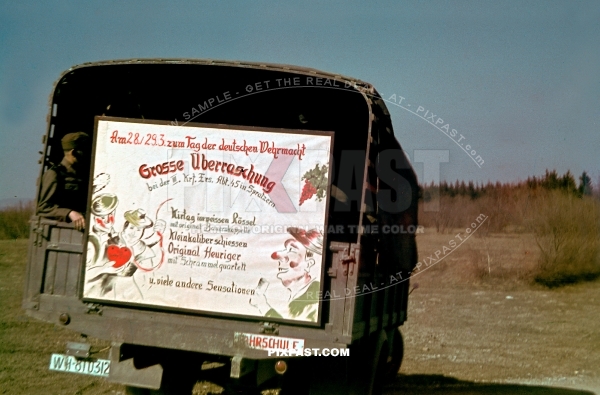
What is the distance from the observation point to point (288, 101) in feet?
21.3

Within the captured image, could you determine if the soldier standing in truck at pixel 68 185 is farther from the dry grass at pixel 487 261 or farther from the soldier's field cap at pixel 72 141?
the dry grass at pixel 487 261

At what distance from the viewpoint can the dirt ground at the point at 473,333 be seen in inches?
342

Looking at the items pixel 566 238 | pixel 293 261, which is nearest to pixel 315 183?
pixel 293 261

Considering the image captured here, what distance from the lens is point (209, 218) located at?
5.20 m

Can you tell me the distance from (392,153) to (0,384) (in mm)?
4815

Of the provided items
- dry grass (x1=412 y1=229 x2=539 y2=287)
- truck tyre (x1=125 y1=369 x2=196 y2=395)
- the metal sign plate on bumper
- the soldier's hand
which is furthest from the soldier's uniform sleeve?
dry grass (x1=412 y1=229 x2=539 y2=287)

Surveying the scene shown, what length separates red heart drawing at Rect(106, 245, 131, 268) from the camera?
532cm

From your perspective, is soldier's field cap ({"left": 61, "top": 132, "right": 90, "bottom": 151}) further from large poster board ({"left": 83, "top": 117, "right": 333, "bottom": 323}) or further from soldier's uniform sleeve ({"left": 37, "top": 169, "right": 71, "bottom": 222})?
large poster board ({"left": 83, "top": 117, "right": 333, "bottom": 323})

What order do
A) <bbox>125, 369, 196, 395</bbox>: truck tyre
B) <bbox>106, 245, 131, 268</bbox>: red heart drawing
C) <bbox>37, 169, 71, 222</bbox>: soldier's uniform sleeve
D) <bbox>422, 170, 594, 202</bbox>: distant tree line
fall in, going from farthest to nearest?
<bbox>422, 170, 594, 202</bbox>: distant tree line → <bbox>125, 369, 196, 395</bbox>: truck tyre → <bbox>37, 169, 71, 222</bbox>: soldier's uniform sleeve → <bbox>106, 245, 131, 268</bbox>: red heart drawing

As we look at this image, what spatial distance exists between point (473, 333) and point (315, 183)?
10.3 metres

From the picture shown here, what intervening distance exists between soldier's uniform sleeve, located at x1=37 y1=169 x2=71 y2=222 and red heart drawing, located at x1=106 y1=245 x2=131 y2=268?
0.61m

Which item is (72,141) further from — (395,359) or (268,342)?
(395,359)

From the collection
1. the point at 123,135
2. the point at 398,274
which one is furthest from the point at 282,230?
the point at 398,274

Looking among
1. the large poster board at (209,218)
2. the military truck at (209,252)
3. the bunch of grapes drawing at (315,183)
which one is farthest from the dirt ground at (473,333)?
the bunch of grapes drawing at (315,183)
